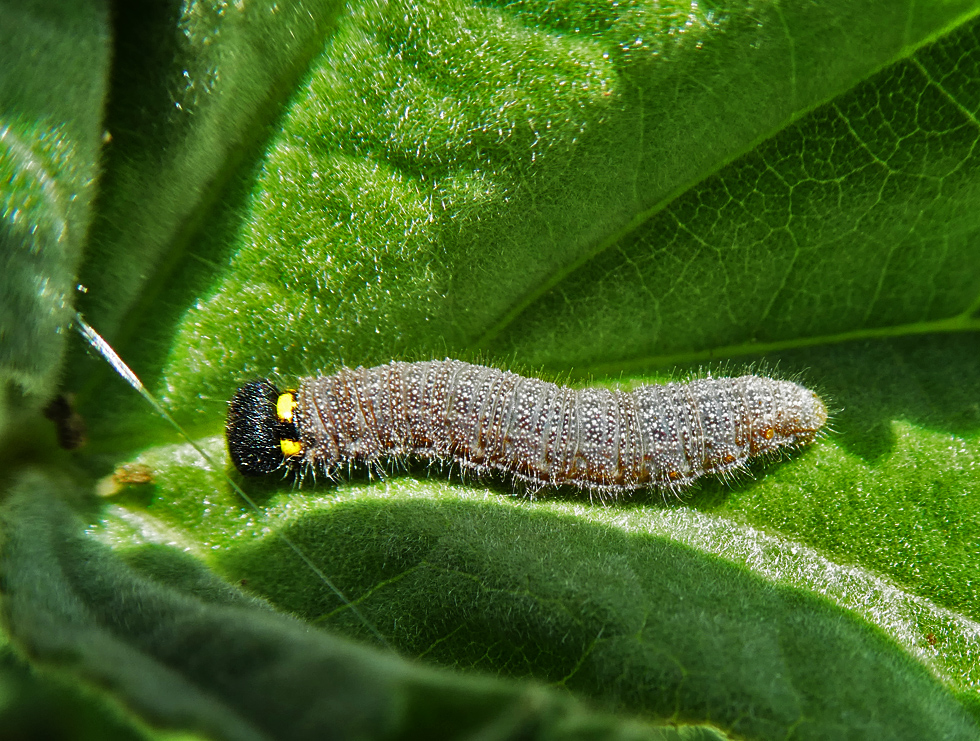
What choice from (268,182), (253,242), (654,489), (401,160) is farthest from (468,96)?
(654,489)

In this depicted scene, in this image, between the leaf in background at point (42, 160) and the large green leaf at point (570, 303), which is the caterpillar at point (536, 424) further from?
the leaf in background at point (42, 160)

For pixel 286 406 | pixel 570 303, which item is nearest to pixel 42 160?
pixel 286 406

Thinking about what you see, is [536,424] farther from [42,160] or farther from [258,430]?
[42,160]

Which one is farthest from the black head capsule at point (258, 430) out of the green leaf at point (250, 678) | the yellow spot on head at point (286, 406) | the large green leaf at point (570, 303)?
the green leaf at point (250, 678)

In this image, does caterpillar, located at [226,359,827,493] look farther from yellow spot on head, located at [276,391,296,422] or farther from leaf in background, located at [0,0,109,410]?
leaf in background, located at [0,0,109,410]

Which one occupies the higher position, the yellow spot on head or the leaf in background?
the leaf in background

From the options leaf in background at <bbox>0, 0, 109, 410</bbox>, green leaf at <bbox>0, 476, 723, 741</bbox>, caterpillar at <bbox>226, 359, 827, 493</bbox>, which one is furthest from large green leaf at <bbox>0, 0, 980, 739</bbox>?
green leaf at <bbox>0, 476, 723, 741</bbox>

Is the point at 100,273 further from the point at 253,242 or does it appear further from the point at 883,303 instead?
the point at 883,303
